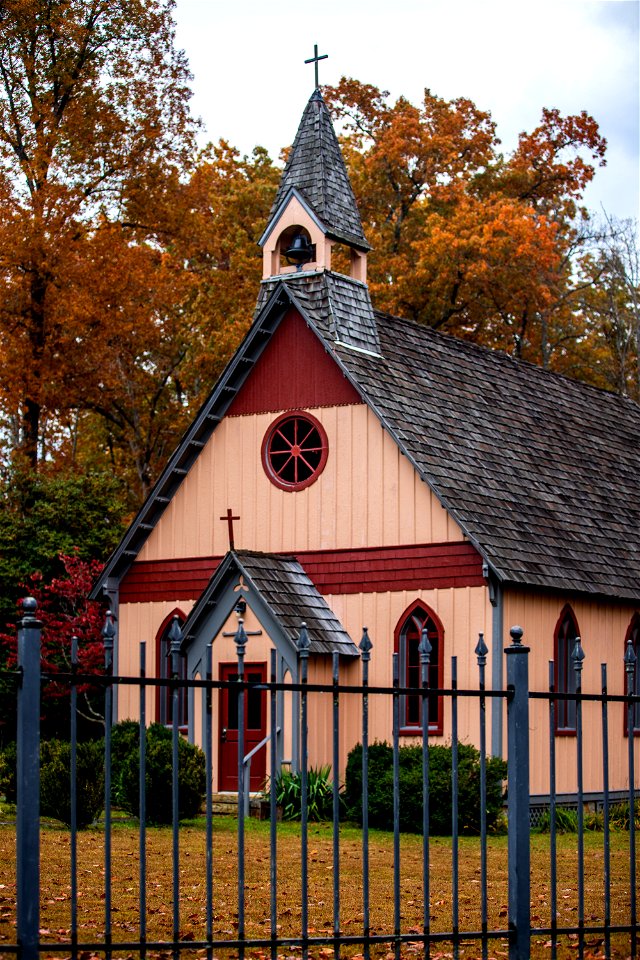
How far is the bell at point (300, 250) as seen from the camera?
1075 inches

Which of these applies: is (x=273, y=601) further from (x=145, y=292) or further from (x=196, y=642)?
(x=145, y=292)

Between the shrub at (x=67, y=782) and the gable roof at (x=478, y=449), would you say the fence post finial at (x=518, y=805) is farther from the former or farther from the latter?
the gable roof at (x=478, y=449)

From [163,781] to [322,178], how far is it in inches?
494

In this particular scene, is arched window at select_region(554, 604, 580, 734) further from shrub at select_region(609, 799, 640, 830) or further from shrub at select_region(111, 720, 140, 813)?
shrub at select_region(111, 720, 140, 813)

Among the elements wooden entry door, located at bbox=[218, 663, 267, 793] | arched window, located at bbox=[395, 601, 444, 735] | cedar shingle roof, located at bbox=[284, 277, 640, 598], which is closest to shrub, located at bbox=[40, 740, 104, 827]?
wooden entry door, located at bbox=[218, 663, 267, 793]

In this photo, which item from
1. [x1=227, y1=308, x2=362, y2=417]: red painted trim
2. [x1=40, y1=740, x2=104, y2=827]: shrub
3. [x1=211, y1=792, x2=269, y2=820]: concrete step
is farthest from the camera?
[x1=227, y1=308, x2=362, y2=417]: red painted trim

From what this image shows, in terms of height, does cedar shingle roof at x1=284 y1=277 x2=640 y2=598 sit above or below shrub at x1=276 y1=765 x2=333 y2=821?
above

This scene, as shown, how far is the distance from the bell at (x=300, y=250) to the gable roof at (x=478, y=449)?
0.41 m

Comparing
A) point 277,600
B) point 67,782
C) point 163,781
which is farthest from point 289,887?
point 277,600

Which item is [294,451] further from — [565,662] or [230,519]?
[565,662]

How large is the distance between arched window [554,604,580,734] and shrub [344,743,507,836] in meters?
2.92

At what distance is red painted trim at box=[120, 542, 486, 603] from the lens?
79.9 feet

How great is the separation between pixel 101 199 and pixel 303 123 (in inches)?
410

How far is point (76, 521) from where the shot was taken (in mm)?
33594
